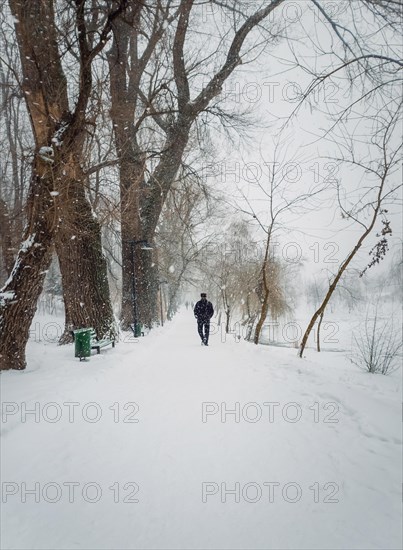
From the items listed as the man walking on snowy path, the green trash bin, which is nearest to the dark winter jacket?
the man walking on snowy path

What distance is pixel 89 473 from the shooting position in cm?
247

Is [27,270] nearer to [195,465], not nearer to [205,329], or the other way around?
[195,465]

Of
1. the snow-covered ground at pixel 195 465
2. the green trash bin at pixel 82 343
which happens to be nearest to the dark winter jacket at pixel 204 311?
the green trash bin at pixel 82 343

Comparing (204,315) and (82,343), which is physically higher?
(204,315)

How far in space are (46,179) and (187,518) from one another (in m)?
4.84

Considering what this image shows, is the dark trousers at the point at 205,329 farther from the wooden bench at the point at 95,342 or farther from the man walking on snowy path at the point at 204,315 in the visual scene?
the wooden bench at the point at 95,342

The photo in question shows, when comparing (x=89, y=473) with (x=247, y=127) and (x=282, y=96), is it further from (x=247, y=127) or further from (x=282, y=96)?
(x=247, y=127)

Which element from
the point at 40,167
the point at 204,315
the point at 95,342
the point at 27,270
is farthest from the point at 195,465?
the point at 204,315

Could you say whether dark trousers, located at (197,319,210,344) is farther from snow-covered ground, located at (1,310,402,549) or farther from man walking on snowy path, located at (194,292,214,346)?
snow-covered ground, located at (1,310,402,549)

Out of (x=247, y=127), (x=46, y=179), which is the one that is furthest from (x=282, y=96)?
(x=247, y=127)

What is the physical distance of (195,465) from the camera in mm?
2600

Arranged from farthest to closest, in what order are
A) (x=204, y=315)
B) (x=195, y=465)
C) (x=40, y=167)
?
(x=204, y=315) < (x=40, y=167) < (x=195, y=465)

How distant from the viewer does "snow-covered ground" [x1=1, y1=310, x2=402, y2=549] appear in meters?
1.92

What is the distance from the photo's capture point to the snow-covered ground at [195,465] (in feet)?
6.29
